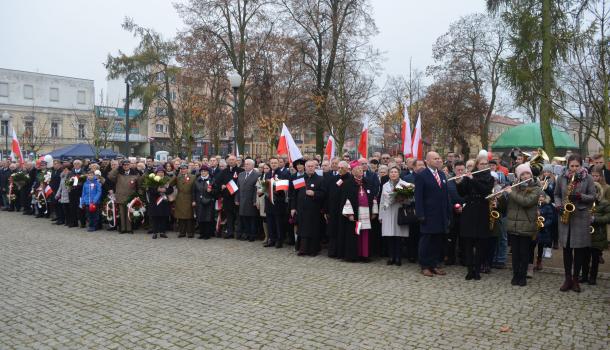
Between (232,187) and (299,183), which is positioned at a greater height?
(299,183)

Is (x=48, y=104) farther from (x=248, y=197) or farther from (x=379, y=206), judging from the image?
(x=379, y=206)

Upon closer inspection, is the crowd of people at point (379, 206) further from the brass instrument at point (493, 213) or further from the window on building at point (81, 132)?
the window on building at point (81, 132)

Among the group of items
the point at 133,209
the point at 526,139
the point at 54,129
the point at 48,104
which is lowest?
the point at 133,209

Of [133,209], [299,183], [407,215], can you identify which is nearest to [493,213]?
[407,215]

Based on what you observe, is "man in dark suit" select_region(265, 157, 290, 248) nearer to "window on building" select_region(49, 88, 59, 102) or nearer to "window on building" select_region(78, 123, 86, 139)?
"window on building" select_region(78, 123, 86, 139)

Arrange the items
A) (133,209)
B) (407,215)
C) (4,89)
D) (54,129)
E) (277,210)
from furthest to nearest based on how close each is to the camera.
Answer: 1. (54,129)
2. (4,89)
3. (133,209)
4. (277,210)
5. (407,215)

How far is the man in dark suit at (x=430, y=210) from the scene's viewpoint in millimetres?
8227

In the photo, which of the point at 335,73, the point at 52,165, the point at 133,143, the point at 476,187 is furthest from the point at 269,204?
the point at 133,143

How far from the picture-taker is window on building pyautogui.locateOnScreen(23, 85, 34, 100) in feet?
208

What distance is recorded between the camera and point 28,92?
6366 cm

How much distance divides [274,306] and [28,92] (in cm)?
6859

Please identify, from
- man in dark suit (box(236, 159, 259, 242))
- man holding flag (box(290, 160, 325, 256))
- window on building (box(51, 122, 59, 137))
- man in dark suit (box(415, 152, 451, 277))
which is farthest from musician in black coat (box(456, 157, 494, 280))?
window on building (box(51, 122, 59, 137))

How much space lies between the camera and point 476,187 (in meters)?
7.88

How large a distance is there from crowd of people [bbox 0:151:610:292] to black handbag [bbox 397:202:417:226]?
2cm
